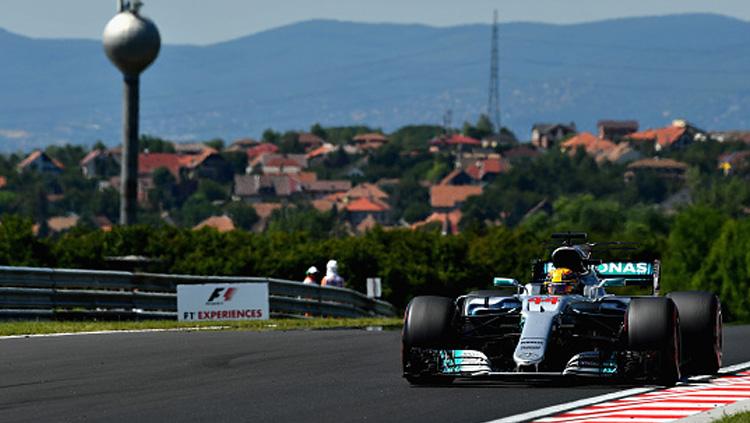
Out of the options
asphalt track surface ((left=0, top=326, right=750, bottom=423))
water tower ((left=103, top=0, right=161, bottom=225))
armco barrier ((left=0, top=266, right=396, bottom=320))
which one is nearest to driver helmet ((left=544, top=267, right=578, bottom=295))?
asphalt track surface ((left=0, top=326, right=750, bottom=423))

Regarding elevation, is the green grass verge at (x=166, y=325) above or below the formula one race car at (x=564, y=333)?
below

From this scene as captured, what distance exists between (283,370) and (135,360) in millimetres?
1973

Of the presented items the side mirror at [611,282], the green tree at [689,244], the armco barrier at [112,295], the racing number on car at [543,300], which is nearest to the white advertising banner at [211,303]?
the armco barrier at [112,295]

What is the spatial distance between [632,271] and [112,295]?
41.3 feet

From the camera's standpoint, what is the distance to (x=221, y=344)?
2072 centimetres

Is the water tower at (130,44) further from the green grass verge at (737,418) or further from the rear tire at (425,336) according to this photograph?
the green grass verge at (737,418)

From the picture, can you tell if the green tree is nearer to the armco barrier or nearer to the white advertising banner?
the armco barrier

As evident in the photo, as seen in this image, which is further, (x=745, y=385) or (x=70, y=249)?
(x=70, y=249)

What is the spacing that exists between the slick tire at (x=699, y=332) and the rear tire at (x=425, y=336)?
226 cm

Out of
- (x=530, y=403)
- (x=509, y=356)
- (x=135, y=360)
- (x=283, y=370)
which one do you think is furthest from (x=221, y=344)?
(x=530, y=403)

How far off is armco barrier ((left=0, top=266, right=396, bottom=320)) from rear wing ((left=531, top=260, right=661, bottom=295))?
10.7 meters

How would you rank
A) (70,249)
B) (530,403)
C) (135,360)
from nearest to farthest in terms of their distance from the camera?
(530,403)
(135,360)
(70,249)

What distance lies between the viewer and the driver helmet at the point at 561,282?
16.4 m

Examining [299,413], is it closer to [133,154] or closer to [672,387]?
[672,387]
